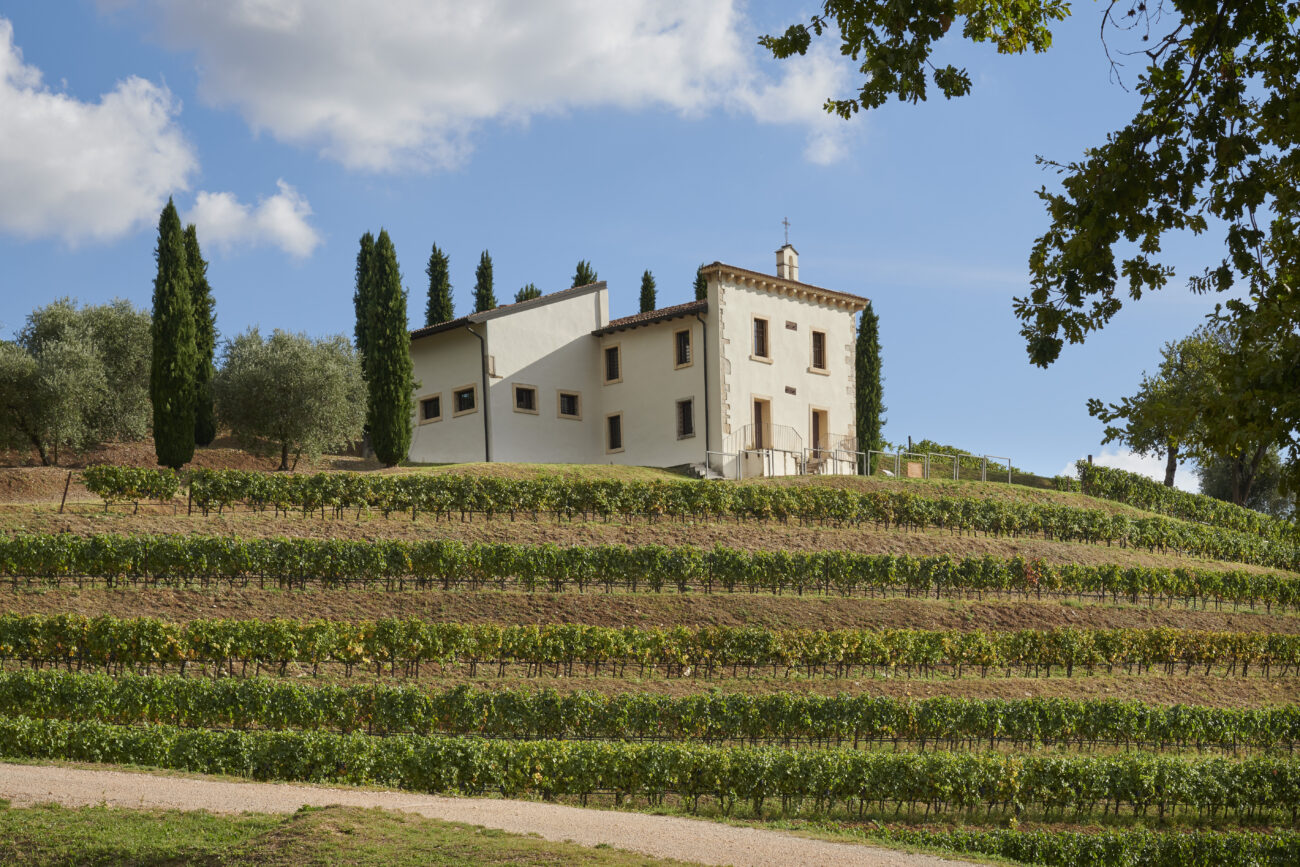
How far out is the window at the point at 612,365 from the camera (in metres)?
40.8

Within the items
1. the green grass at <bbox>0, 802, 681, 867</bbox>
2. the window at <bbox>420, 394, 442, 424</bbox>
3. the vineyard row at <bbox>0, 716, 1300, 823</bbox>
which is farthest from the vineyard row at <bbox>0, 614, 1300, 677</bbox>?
the window at <bbox>420, 394, 442, 424</bbox>

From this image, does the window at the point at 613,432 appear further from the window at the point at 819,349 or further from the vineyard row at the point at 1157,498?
the vineyard row at the point at 1157,498

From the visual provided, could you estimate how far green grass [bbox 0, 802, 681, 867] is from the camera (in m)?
10.4

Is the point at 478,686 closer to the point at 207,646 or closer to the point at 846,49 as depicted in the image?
the point at 207,646

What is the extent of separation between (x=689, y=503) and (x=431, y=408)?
13.4 metres

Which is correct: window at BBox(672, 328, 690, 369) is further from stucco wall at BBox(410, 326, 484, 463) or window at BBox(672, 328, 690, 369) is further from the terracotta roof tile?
stucco wall at BBox(410, 326, 484, 463)

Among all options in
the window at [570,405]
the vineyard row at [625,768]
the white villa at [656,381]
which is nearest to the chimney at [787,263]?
the white villa at [656,381]

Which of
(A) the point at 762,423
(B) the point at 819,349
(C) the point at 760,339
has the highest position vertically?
(C) the point at 760,339

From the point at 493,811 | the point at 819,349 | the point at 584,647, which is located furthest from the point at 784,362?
the point at 493,811

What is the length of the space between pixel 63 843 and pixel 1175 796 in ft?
48.7

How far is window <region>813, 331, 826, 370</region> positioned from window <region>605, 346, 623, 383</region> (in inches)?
262

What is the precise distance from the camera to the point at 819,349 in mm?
41406

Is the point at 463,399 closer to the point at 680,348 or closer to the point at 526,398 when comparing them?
the point at 526,398

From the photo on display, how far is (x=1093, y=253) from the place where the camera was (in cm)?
902
